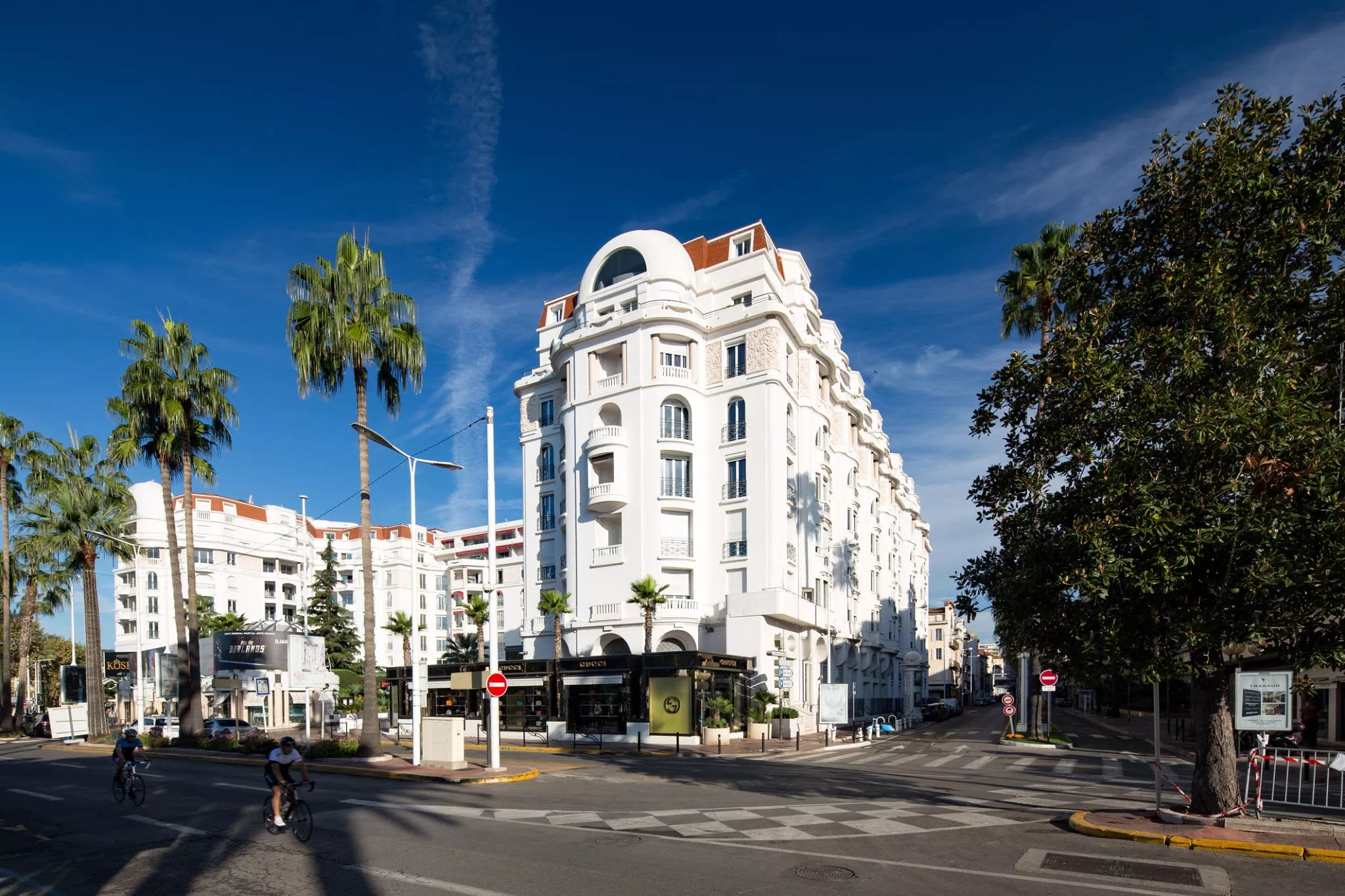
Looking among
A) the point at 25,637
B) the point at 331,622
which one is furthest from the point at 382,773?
the point at 331,622

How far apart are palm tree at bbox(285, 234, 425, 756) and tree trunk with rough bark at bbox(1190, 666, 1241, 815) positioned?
72.1 ft

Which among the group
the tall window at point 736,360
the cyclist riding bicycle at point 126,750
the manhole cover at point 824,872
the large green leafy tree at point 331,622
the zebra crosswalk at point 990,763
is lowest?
the large green leafy tree at point 331,622

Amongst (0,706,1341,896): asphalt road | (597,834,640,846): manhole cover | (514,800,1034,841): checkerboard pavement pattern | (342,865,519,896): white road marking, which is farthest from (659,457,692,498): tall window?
(342,865,519,896): white road marking

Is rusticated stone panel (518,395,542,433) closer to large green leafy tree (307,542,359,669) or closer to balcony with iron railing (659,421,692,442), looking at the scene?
balcony with iron railing (659,421,692,442)

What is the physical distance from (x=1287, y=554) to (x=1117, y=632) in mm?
2393

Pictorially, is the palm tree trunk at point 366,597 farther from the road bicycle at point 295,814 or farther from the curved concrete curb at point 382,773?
the road bicycle at point 295,814

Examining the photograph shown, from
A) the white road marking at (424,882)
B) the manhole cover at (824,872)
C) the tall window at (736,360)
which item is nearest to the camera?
the white road marking at (424,882)

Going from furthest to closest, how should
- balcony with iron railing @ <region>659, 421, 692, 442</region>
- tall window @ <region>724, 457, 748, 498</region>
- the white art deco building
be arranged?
1. balcony with iron railing @ <region>659, 421, 692, 442</region>
2. tall window @ <region>724, 457, 748, 498</region>
3. the white art deco building

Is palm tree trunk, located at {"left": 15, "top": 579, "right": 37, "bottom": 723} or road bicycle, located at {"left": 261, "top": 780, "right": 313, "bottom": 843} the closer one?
road bicycle, located at {"left": 261, "top": 780, "right": 313, "bottom": 843}

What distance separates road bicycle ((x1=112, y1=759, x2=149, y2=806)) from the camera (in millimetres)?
17145

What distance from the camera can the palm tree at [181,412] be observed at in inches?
1270

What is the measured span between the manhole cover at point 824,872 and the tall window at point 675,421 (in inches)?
1413

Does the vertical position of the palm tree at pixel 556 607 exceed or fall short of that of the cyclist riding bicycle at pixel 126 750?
it falls short

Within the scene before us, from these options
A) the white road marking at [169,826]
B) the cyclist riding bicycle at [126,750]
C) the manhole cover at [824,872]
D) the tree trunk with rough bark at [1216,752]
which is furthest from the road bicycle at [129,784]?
the tree trunk with rough bark at [1216,752]
